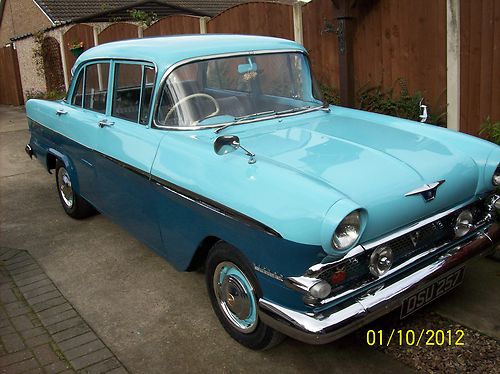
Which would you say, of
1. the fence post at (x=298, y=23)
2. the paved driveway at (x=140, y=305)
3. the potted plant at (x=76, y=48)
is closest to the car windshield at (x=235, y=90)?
the paved driveway at (x=140, y=305)

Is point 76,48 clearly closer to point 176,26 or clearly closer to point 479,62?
point 176,26

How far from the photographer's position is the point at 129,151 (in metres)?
3.69

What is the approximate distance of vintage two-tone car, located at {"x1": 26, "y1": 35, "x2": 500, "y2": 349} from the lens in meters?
2.50

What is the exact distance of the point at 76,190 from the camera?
4.98 meters

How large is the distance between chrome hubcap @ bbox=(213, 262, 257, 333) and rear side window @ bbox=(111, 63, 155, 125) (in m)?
1.26

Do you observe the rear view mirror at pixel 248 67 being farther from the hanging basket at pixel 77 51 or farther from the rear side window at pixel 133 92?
the hanging basket at pixel 77 51

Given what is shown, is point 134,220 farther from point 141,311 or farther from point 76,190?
point 76,190

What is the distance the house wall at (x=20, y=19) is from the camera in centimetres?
2030

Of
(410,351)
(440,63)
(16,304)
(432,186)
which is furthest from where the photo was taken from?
(440,63)

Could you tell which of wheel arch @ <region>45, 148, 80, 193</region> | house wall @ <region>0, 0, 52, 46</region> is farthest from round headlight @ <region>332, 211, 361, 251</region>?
house wall @ <region>0, 0, 52, 46</region>

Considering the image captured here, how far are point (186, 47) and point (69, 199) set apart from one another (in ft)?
8.27

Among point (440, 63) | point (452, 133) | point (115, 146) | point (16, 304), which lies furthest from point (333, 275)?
point (440, 63)

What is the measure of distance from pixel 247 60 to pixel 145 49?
77cm
